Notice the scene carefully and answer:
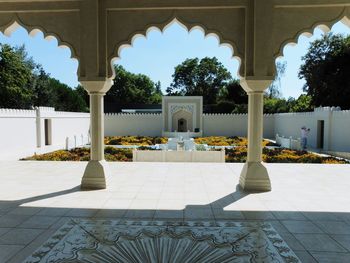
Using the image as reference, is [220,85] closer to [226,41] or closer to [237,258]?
[226,41]

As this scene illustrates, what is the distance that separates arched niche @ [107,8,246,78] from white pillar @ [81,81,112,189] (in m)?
0.82

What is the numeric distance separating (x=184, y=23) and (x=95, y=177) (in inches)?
128

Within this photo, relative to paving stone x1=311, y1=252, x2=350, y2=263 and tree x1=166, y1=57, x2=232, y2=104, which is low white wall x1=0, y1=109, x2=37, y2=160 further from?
tree x1=166, y1=57, x2=232, y2=104

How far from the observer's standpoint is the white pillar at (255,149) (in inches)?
220

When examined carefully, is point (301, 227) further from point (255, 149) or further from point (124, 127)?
point (124, 127)

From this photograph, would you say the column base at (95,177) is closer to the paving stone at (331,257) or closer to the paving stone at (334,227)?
the paving stone at (334,227)

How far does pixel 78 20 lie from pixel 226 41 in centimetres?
268

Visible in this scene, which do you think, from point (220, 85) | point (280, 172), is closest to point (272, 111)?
point (220, 85)

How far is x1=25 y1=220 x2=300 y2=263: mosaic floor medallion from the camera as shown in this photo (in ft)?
9.65

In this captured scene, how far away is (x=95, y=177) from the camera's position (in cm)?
573

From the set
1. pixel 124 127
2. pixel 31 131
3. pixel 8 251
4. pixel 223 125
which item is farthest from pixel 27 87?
pixel 8 251

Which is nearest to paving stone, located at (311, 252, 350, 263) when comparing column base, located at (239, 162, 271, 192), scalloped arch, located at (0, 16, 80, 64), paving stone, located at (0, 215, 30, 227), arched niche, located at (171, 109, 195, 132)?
column base, located at (239, 162, 271, 192)

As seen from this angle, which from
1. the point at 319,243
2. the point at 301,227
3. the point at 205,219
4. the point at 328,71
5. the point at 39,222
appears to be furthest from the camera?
the point at 328,71

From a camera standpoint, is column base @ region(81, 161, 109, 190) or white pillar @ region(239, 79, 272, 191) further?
column base @ region(81, 161, 109, 190)
